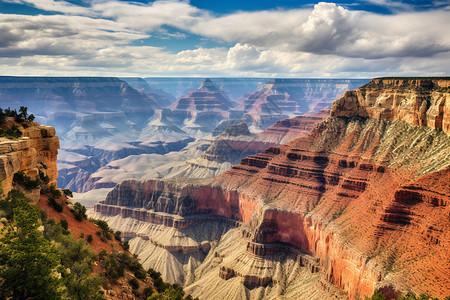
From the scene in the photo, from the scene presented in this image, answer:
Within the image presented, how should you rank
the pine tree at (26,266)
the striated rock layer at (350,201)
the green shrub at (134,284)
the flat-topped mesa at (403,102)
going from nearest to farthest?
the pine tree at (26,266)
the green shrub at (134,284)
the striated rock layer at (350,201)
the flat-topped mesa at (403,102)

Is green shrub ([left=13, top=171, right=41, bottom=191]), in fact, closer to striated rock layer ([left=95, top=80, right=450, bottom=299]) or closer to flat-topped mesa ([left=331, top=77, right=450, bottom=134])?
striated rock layer ([left=95, top=80, right=450, bottom=299])

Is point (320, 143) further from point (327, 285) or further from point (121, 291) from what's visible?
point (121, 291)

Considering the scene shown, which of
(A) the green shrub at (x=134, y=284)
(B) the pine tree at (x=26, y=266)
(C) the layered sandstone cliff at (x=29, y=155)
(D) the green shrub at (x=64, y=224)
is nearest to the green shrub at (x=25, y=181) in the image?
(C) the layered sandstone cliff at (x=29, y=155)

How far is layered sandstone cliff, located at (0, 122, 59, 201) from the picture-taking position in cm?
3384

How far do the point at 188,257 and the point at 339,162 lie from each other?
1974 inches

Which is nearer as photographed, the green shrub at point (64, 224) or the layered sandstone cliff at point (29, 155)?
the layered sandstone cliff at point (29, 155)

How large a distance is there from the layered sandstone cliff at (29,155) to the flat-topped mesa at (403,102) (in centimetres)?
7010

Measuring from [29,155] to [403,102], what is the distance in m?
77.8

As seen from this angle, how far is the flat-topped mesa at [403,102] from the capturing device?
240 ft

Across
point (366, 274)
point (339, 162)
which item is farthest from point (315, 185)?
point (366, 274)

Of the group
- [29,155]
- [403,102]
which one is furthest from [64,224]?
[403,102]

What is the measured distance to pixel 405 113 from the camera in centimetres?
8250

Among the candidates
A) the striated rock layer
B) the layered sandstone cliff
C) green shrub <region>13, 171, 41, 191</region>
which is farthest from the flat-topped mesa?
green shrub <region>13, 171, 41, 191</region>

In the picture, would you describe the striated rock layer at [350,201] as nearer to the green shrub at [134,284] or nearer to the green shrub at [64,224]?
the green shrub at [134,284]
